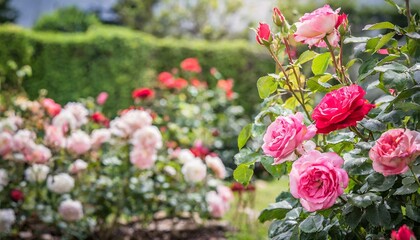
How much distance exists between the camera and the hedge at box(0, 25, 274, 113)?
6.79 metres

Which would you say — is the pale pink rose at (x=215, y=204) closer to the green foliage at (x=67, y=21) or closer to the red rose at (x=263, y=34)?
the red rose at (x=263, y=34)

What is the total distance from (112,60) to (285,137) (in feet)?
18.7

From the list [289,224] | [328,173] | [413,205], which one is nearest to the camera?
[328,173]

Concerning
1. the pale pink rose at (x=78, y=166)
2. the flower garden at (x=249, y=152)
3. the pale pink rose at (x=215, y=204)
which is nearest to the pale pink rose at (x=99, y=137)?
the flower garden at (x=249, y=152)

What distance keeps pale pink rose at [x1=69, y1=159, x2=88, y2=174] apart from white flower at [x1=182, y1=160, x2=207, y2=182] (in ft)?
1.74

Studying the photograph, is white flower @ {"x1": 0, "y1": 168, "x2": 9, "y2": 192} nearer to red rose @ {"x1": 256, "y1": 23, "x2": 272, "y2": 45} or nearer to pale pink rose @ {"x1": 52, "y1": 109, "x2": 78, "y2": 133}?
pale pink rose @ {"x1": 52, "y1": 109, "x2": 78, "y2": 133}

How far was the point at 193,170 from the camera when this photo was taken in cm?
320

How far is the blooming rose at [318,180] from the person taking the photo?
1.19 meters

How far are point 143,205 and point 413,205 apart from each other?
2.19 m

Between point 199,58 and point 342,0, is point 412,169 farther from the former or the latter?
point 342,0

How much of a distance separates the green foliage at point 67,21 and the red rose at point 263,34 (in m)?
12.2

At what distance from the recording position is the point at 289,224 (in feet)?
4.77

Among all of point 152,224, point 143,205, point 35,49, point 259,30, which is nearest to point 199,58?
point 35,49

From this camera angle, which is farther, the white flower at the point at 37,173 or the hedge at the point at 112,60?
the hedge at the point at 112,60
